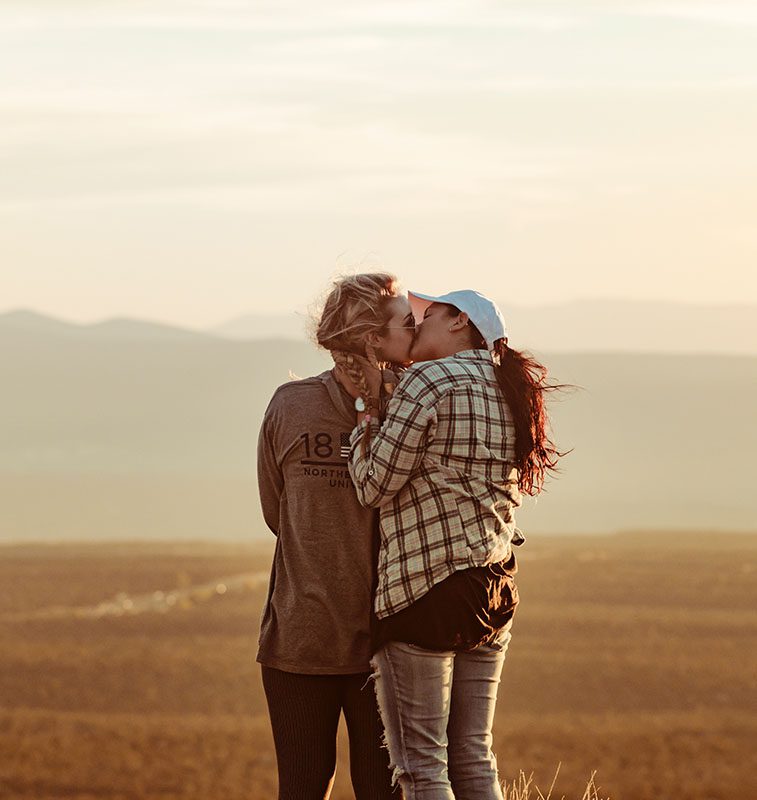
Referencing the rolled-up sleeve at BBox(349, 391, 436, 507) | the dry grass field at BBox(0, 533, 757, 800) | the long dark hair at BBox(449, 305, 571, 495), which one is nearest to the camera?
the rolled-up sleeve at BBox(349, 391, 436, 507)

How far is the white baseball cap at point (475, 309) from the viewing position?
334cm

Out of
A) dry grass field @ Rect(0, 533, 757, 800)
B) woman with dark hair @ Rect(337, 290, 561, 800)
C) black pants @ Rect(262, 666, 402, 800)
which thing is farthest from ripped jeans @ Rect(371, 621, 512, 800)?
dry grass field @ Rect(0, 533, 757, 800)

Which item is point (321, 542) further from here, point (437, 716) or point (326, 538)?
point (437, 716)

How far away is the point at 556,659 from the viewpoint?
7288 cm

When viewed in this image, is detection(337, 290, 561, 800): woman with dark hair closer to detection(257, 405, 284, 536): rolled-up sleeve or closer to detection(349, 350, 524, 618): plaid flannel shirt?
detection(349, 350, 524, 618): plaid flannel shirt

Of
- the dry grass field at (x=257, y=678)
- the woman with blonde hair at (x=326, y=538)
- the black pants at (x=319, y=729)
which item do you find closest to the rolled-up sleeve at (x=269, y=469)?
the woman with blonde hair at (x=326, y=538)

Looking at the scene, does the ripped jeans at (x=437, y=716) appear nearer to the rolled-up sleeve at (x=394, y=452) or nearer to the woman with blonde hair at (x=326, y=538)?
the woman with blonde hair at (x=326, y=538)

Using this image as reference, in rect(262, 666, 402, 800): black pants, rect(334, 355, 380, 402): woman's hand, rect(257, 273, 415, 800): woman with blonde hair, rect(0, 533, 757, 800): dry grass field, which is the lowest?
rect(0, 533, 757, 800): dry grass field

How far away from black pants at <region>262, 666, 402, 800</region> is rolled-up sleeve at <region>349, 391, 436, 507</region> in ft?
1.65

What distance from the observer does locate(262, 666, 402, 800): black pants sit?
3365mm

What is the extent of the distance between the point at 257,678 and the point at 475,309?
7019 centimetres

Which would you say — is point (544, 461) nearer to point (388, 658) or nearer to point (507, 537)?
point (507, 537)

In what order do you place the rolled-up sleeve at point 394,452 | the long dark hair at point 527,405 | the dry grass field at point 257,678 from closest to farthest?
the rolled-up sleeve at point 394,452 < the long dark hair at point 527,405 < the dry grass field at point 257,678

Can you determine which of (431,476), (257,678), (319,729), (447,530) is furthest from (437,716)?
(257,678)
